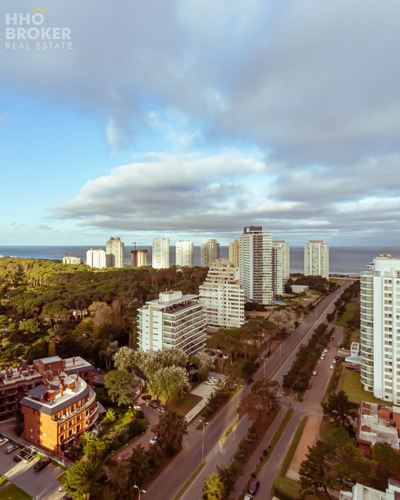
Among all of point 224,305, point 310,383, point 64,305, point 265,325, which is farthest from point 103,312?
point 310,383

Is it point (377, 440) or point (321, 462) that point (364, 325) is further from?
point (321, 462)

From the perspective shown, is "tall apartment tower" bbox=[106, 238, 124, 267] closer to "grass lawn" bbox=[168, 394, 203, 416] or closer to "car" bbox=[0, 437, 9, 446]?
"grass lawn" bbox=[168, 394, 203, 416]

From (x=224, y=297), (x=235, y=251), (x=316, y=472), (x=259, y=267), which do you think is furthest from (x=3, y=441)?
(x=235, y=251)

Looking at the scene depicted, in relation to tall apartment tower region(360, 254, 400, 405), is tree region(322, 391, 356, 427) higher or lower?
lower

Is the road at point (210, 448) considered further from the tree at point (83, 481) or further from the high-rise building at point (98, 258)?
the high-rise building at point (98, 258)

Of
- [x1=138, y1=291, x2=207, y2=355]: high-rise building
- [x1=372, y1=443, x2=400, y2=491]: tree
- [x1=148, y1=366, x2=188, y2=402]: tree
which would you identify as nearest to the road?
[x1=148, y1=366, x2=188, y2=402]: tree

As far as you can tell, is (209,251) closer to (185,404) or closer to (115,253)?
(115,253)
